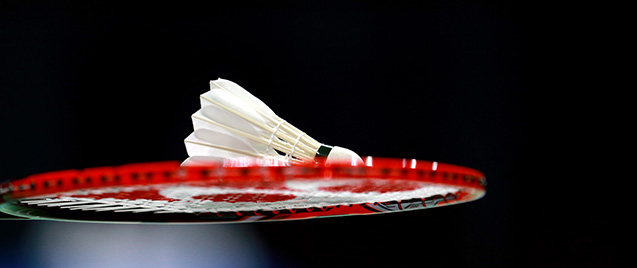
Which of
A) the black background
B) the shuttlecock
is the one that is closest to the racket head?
the shuttlecock

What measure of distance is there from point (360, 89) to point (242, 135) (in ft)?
3.00

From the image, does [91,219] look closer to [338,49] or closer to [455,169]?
[455,169]

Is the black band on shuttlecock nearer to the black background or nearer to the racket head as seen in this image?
the racket head

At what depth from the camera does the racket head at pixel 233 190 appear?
0.41 metres

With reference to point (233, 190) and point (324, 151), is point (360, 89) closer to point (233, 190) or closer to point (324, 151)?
point (324, 151)

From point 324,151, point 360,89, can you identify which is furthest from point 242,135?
point 360,89

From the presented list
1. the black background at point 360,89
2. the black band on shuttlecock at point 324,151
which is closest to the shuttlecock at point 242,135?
the black band on shuttlecock at point 324,151

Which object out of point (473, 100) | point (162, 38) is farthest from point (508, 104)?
point (162, 38)

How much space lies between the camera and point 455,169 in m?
0.48

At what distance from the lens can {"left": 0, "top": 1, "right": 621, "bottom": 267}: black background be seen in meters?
1.47

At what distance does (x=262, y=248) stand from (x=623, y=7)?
1001mm

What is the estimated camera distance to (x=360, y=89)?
1.50 meters

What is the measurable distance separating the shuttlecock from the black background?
2.68 feet

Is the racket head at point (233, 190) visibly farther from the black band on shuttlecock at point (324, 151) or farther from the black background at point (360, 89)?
the black background at point (360, 89)
